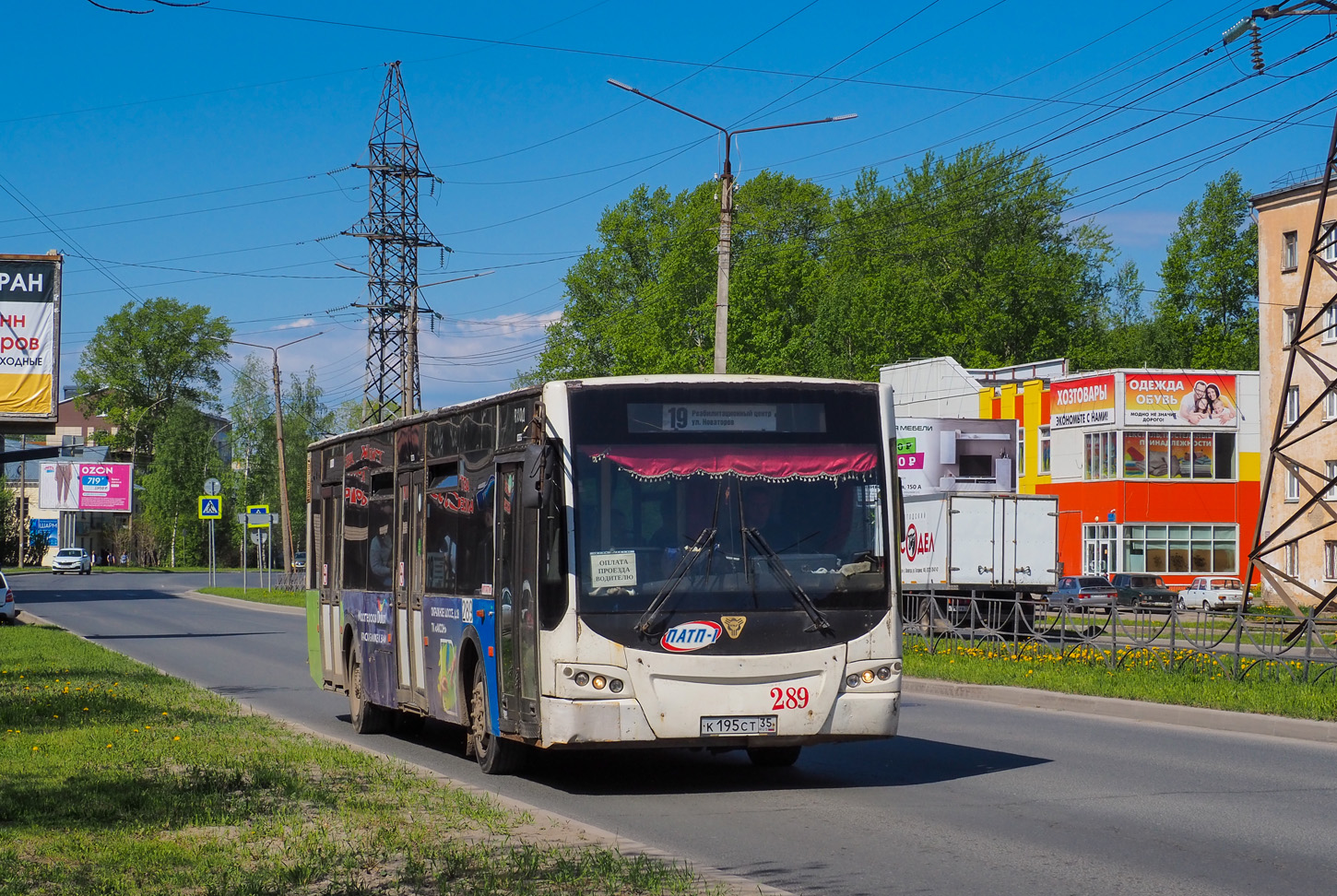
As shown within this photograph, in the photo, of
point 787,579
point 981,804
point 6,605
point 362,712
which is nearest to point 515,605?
point 787,579

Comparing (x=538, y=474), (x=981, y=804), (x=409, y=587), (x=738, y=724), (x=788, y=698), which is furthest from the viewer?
(x=409, y=587)

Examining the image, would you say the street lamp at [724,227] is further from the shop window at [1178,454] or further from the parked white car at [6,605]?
the shop window at [1178,454]

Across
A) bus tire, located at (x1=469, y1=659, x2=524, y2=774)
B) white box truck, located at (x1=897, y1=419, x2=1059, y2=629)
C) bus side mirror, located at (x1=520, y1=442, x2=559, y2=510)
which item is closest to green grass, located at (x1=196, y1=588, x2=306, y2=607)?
white box truck, located at (x1=897, y1=419, x2=1059, y2=629)

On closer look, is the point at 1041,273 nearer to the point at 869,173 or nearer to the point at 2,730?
the point at 869,173

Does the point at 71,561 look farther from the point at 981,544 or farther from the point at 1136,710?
the point at 1136,710

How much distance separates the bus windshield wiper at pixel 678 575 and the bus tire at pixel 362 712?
5.35 m

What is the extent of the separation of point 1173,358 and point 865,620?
77.3m

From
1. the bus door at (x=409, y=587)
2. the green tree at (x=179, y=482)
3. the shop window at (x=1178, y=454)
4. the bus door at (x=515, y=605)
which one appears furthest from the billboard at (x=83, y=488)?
the bus door at (x=515, y=605)

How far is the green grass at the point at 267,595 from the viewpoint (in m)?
51.8

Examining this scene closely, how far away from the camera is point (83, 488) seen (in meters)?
106

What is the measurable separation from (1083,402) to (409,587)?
178 feet

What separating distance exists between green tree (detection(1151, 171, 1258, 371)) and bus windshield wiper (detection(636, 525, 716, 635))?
251 ft

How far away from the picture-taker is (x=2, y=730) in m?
13.5

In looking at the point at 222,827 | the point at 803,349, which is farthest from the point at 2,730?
the point at 803,349
